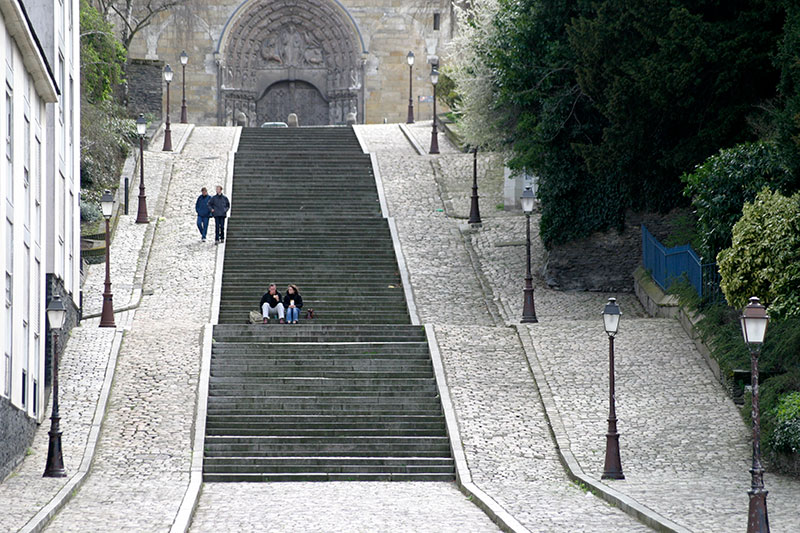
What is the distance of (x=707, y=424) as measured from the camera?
1967cm

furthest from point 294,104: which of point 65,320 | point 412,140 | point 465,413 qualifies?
point 465,413

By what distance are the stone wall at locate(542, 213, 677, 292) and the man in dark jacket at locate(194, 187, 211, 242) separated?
297 inches

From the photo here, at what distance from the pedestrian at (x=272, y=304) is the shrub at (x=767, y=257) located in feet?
27.6

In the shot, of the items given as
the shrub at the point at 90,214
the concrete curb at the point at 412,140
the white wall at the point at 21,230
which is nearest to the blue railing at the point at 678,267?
the white wall at the point at 21,230

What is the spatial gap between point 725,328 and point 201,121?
31.2 metres

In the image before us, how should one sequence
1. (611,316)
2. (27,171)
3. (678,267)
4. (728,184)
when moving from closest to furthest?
(611,316) < (27,171) < (728,184) < (678,267)

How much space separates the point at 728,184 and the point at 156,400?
953 cm

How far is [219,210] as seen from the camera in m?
29.7

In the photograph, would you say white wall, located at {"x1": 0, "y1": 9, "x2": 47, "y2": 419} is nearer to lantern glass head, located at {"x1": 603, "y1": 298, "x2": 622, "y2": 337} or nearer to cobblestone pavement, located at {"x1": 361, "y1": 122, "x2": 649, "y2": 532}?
cobblestone pavement, located at {"x1": 361, "y1": 122, "x2": 649, "y2": 532}

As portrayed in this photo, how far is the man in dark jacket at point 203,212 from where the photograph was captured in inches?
1185

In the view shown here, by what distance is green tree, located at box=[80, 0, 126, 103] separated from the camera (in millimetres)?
37594

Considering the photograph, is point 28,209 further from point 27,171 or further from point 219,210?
Result: point 219,210

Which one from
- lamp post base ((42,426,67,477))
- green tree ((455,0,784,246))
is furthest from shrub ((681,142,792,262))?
lamp post base ((42,426,67,477))

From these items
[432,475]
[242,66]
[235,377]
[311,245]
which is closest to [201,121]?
[242,66]
